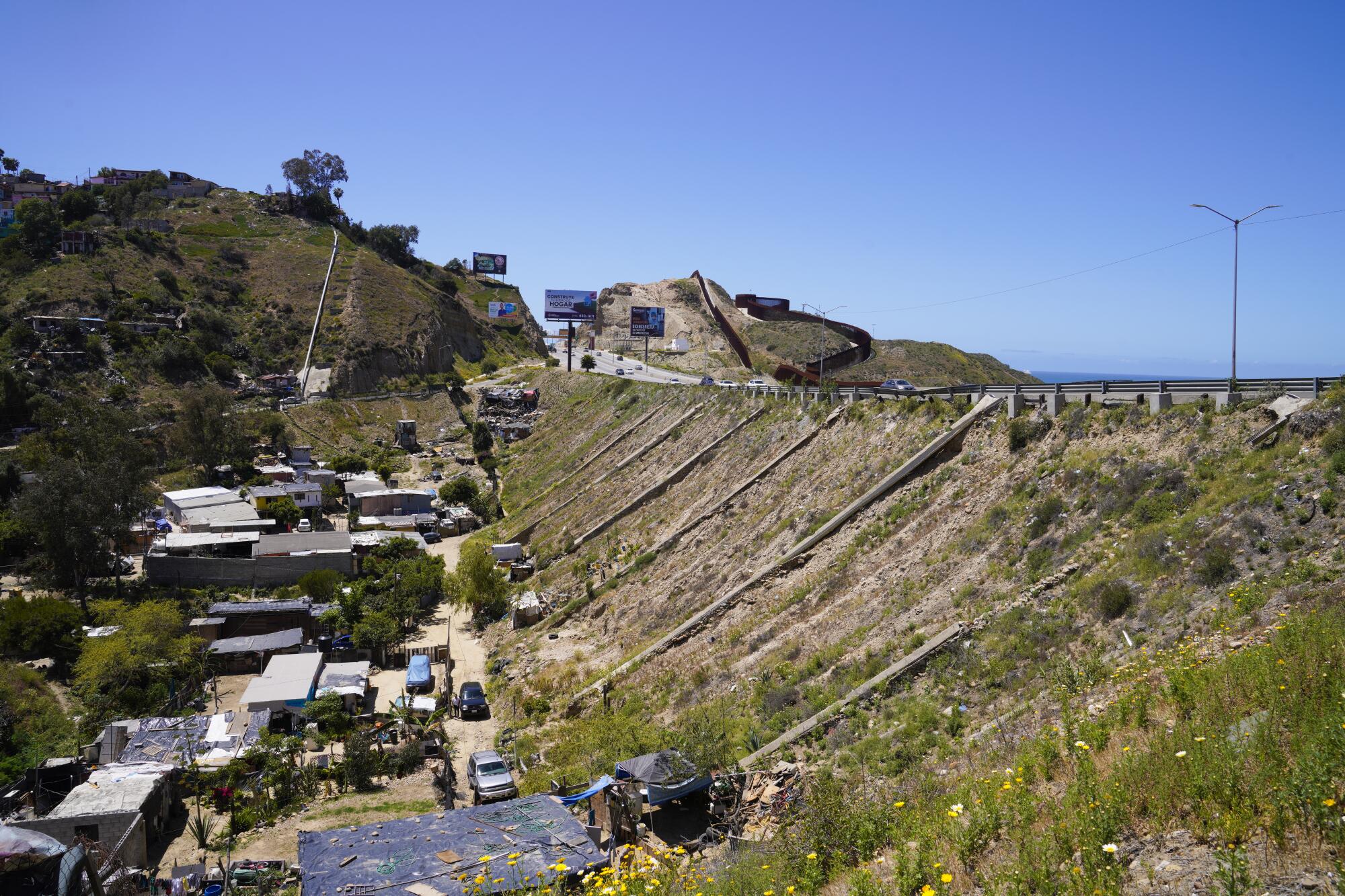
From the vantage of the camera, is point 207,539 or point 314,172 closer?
→ point 207,539

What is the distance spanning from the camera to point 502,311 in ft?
466

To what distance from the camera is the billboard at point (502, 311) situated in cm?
13875

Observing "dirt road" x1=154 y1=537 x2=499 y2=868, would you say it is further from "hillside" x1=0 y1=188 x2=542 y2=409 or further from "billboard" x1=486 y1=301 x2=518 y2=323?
"billboard" x1=486 y1=301 x2=518 y2=323

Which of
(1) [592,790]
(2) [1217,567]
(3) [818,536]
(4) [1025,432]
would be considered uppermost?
(4) [1025,432]

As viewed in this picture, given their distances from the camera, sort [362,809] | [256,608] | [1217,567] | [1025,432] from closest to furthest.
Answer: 1. [1217,567]
2. [362,809]
3. [1025,432]
4. [256,608]

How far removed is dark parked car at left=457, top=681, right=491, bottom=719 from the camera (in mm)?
26781

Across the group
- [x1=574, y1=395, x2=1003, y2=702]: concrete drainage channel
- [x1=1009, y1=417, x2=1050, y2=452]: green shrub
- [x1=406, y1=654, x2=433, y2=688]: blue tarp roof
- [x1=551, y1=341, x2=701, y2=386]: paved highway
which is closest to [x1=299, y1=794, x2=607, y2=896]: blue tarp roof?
[x1=574, y1=395, x2=1003, y2=702]: concrete drainage channel

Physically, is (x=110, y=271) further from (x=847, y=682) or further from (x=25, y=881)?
(x=847, y=682)

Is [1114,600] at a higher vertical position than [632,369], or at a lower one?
lower

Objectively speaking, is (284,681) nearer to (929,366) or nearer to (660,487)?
(660,487)

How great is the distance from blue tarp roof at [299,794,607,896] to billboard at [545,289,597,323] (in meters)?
95.0

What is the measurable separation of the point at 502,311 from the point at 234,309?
4732 centimetres

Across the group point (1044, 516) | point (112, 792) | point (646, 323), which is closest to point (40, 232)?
point (646, 323)

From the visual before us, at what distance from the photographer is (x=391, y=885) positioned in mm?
Result: 13211
